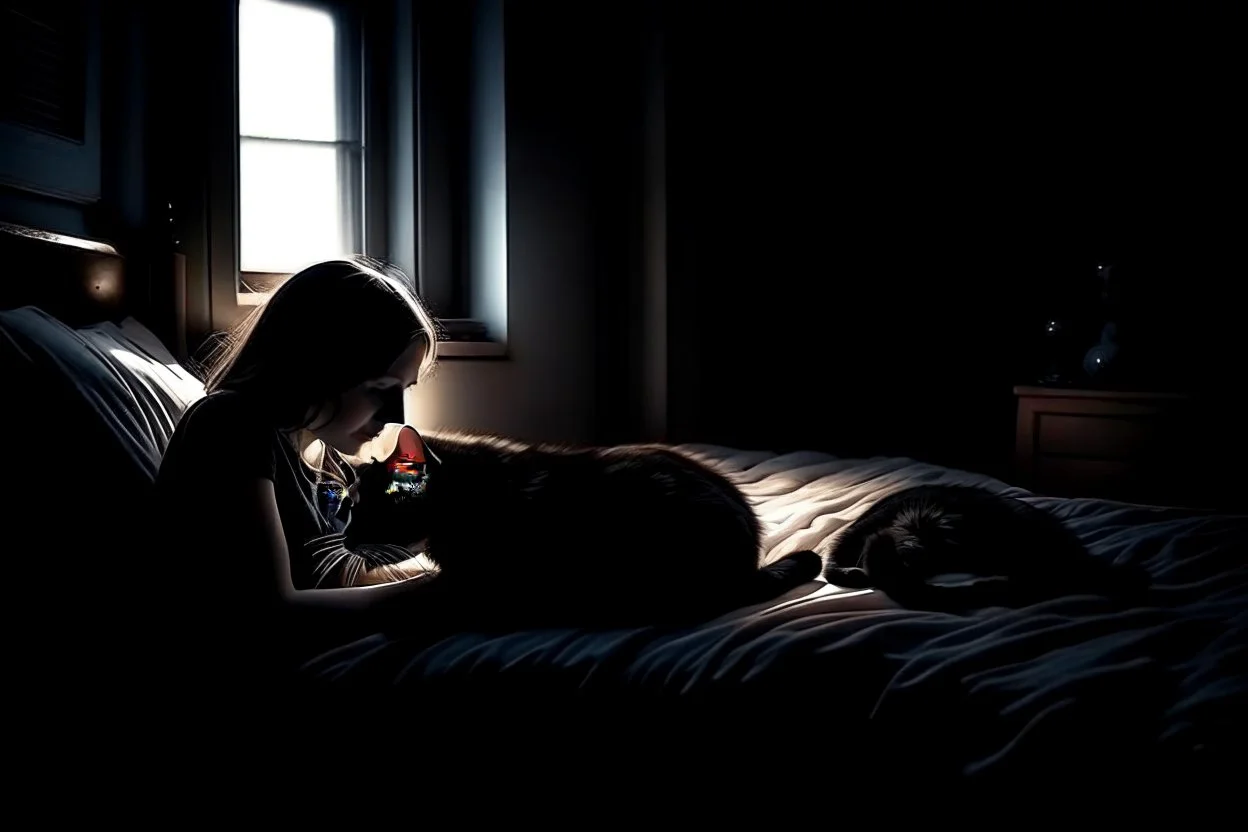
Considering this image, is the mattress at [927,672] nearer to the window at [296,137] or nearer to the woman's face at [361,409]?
the woman's face at [361,409]

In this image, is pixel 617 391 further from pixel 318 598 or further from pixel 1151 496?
pixel 318 598

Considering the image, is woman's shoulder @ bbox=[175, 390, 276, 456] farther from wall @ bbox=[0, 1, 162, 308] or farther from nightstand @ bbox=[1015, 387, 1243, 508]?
nightstand @ bbox=[1015, 387, 1243, 508]

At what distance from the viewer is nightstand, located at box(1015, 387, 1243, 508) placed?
233 cm

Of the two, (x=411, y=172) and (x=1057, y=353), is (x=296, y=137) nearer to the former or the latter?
(x=411, y=172)

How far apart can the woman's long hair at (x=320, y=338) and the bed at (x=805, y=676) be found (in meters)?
0.17

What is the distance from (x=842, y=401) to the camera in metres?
2.98

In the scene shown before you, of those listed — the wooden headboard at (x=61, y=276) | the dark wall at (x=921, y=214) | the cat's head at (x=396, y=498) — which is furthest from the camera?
the dark wall at (x=921, y=214)

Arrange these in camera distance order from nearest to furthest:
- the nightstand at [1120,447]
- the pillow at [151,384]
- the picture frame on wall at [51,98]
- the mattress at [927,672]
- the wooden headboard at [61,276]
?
the mattress at [927,672], the pillow at [151,384], the wooden headboard at [61,276], the picture frame on wall at [51,98], the nightstand at [1120,447]

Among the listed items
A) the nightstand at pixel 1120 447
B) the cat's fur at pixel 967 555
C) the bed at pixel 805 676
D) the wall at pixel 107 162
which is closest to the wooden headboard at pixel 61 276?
the wall at pixel 107 162

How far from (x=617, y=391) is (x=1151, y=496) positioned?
4.65 feet

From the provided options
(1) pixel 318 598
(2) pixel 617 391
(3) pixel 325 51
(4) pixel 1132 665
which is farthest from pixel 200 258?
(4) pixel 1132 665

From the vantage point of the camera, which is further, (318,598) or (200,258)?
(200,258)

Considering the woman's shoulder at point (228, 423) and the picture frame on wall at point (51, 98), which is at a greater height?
the picture frame on wall at point (51, 98)

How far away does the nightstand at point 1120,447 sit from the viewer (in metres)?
2.33
